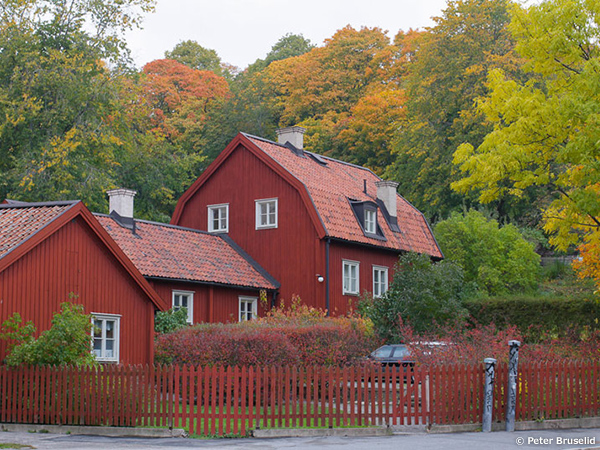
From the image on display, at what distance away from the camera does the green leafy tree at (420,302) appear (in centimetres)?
3109

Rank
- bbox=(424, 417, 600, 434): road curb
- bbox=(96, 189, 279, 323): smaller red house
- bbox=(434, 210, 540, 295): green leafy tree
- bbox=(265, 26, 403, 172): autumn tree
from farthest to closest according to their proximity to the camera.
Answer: bbox=(265, 26, 403, 172): autumn tree → bbox=(434, 210, 540, 295): green leafy tree → bbox=(96, 189, 279, 323): smaller red house → bbox=(424, 417, 600, 434): road curb

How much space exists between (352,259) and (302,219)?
2819mm

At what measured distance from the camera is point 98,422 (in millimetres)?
18828

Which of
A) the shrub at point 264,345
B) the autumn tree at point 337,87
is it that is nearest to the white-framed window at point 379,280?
the shrub at point 264,345

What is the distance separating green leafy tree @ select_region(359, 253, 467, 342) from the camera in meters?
31.1

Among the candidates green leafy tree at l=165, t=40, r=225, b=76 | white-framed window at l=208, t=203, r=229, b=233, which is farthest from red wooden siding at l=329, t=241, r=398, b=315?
green leafy tree at l=165, t=40, r=225, b=76

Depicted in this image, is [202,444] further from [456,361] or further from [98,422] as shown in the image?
[456,361]

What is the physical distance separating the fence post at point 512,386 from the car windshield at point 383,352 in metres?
8.25

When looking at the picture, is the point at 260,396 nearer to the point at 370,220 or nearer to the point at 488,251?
the point at 370,220

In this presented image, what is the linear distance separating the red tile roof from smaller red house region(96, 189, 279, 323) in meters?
3.74

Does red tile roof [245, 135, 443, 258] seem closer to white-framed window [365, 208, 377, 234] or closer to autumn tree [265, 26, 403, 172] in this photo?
white-framed window [365, 208, 377, 234]

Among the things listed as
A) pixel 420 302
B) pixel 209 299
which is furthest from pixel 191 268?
pixel 420 302

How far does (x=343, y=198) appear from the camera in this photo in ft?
124

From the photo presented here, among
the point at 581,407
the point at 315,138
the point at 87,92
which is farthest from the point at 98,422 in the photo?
the point at 315,138
